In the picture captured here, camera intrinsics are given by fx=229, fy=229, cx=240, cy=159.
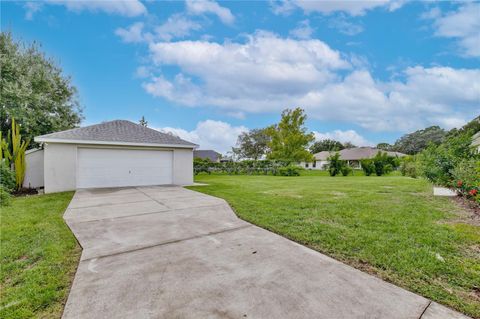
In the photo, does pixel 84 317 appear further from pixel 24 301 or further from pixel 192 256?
pixel 192 256

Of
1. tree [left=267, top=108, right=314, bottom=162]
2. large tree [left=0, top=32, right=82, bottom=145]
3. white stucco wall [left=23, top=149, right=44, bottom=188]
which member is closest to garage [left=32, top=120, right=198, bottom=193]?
white stucco wall [left=23, top=149, right=44, bottom=188]

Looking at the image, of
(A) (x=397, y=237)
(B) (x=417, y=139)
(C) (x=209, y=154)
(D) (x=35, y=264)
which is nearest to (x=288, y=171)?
(A) (x=397, y=237)

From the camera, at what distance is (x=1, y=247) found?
3.44 m

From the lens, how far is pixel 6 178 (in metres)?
8.12

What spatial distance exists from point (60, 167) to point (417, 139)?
65.6 metres

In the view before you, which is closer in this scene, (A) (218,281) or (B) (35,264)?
(A) (218,281)

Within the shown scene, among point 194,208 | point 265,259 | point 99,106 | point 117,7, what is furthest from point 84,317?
point 99,106

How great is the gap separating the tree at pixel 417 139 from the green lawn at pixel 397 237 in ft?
185

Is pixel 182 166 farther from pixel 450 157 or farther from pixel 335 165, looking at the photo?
pixel 335 165

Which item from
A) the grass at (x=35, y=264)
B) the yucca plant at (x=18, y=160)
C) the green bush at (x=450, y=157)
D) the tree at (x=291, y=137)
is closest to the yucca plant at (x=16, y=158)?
the yucca plant at (x=18, y=160)

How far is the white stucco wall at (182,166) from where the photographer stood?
1141 centimetres

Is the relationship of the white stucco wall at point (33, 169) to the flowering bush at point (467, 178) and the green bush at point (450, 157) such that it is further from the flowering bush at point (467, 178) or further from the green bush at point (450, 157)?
the green bush at point (450, 157)

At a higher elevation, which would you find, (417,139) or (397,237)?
(417,139)

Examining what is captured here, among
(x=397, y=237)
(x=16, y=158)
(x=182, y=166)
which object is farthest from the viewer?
(x=182, y=166)
